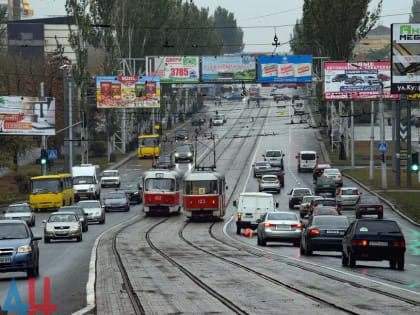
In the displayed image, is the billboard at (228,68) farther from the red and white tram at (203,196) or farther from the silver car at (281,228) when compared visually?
the silver car at (281,228)

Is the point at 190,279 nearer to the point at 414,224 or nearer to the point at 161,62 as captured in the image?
the point at 414,224

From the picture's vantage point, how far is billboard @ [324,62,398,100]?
76.4m

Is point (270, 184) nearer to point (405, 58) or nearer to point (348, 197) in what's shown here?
point (348, 197)

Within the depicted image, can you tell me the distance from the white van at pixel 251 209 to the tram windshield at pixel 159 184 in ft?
40.0

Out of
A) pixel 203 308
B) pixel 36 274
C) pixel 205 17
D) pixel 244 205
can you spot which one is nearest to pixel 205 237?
pixel 244 205

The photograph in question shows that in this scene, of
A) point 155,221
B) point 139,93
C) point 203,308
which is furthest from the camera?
point 139,93

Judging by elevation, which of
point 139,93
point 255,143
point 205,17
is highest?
point 205,17

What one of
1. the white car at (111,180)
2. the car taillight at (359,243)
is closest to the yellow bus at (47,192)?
the white car at (111,180)

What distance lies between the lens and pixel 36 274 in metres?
23.0

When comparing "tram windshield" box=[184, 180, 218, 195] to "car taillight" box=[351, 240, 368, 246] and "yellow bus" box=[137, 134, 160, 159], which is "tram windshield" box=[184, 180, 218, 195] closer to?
"car taillight" box=[351, 240, 368, 246]

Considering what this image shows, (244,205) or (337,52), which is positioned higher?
(337,52)

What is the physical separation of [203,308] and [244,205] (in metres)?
29.7

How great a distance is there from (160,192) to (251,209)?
514 inches

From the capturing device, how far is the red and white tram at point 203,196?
51656 mm
